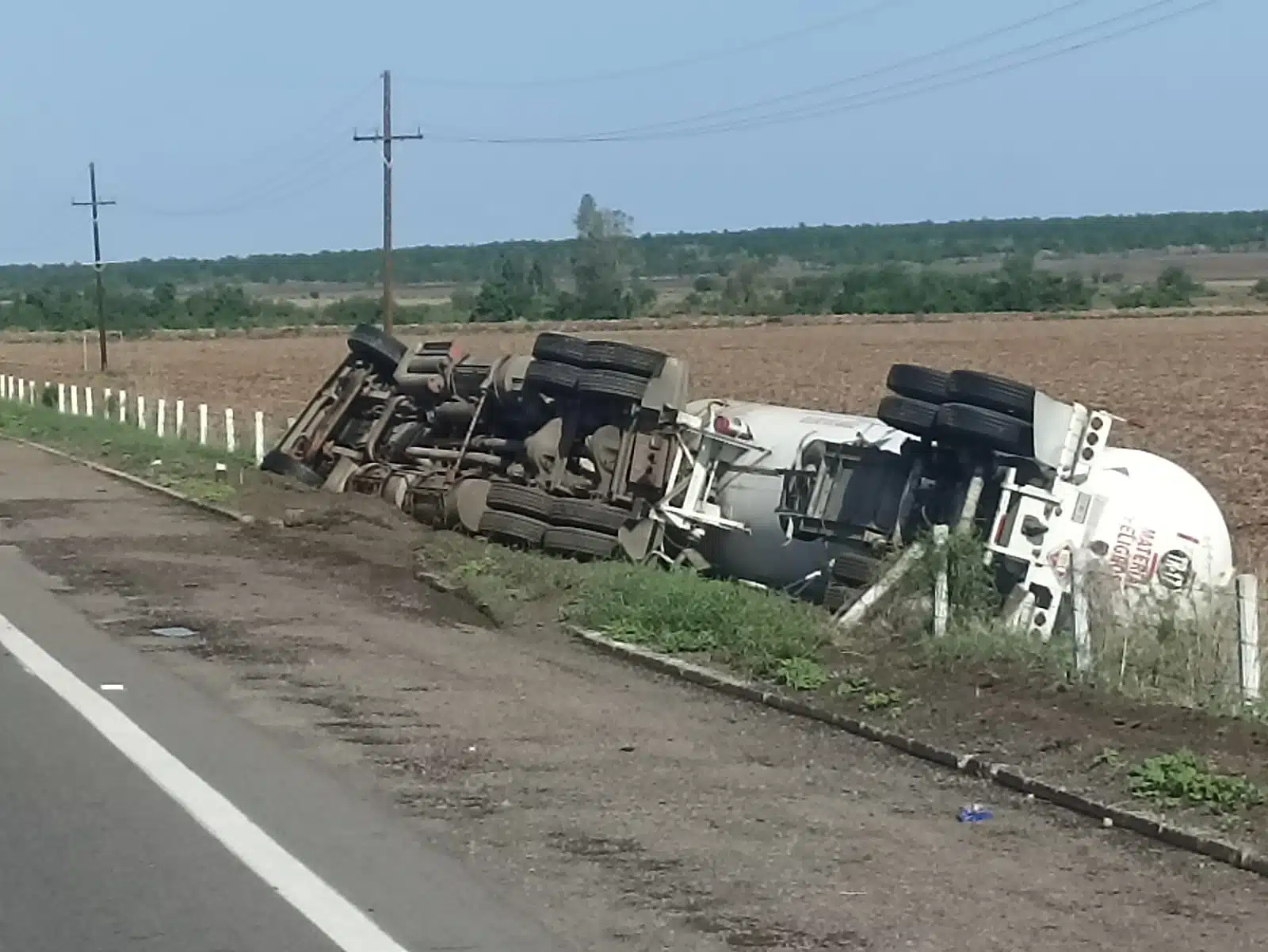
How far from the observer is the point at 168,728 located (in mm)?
10320

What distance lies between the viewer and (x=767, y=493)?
17344 millimetres

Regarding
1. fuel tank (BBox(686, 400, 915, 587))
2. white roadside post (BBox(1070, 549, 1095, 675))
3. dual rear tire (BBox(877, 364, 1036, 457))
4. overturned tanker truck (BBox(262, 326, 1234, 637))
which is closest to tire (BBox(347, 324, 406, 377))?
overturned tanker truck (BBox(262, 326, 1234, 637))

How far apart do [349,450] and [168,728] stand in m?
13.8

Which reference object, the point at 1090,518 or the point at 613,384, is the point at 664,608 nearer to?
the point at 1090,518

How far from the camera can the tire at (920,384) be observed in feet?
48.8

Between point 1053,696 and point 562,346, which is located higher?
point 562,346

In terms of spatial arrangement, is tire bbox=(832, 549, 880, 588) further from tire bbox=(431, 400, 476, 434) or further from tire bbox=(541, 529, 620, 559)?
tire bbox=(431, 400, 476, 434)

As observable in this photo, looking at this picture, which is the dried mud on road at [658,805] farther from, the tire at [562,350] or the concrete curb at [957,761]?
the tire at [562,350]

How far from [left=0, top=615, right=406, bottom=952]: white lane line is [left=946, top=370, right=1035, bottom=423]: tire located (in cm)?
661

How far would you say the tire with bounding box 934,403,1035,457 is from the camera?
14.0m

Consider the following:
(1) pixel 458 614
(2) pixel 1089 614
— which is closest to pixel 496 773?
(2) pixel 1089 614

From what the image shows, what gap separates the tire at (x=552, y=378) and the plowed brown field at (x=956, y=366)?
6.66 metres

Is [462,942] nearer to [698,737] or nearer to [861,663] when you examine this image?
[698,737]

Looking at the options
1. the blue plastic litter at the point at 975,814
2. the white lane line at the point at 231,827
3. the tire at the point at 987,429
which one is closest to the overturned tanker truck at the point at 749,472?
the tire at the point at 987,429
